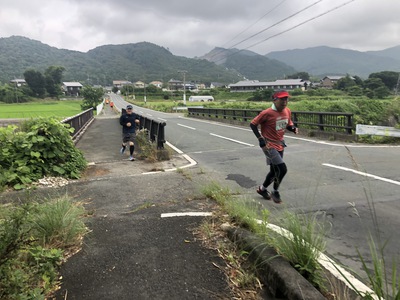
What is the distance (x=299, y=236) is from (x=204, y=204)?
2.40 metres

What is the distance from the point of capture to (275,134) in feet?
17.4

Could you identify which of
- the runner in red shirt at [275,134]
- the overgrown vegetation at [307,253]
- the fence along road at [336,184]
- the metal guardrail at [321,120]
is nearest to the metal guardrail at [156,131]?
the fence along road at [336,184]

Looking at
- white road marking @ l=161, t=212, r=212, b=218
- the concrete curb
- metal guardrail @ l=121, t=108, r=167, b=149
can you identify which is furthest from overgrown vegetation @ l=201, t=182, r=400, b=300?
metal guardrail @ l=121, t=108, r=167, b=149

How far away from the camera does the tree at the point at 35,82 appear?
96812 millimetres

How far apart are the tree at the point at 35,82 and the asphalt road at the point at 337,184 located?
102m

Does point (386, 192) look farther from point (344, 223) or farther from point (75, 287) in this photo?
point (75, 287)

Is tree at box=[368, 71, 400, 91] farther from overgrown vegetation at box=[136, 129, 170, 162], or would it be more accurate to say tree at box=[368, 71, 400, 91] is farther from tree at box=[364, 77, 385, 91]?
overgrown vegetation at box=[136, 129, 170, 162]

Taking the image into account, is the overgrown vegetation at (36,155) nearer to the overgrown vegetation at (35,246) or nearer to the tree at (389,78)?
the overgrown vegetation at (35,246)

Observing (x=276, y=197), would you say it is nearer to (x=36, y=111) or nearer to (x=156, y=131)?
(x=156, y=131)

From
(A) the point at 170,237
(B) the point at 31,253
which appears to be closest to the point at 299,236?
(A) the point at 170,237

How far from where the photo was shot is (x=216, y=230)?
3.94 m

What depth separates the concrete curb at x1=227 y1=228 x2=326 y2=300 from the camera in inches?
94.0

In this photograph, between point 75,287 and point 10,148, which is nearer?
point 75,287

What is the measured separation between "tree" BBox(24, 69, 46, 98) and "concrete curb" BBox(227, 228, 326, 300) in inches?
4311
